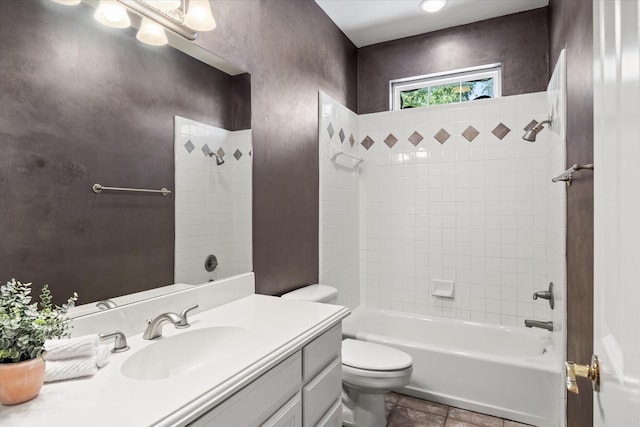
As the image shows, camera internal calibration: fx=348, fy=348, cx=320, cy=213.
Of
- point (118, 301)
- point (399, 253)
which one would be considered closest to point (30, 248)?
point (118, 301)

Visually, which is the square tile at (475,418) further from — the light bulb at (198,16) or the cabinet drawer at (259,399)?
the light bulb at (198,16)

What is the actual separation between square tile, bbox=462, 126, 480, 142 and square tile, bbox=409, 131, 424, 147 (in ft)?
1.14

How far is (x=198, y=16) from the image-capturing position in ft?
4.65

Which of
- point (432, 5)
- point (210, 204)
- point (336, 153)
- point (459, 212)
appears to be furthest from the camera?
point (459, 212)

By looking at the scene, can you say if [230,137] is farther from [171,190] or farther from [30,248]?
[30,248]

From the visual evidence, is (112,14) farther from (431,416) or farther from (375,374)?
(431,416)

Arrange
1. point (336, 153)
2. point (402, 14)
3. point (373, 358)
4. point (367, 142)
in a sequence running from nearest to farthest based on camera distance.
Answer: point (373, 358) < point (402, 14) < point (336, 153) < point (367, 142)

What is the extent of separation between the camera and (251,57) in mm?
1852

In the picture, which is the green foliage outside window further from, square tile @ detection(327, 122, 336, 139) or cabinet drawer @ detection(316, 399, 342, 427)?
cabinet drawer @ detection(316, 399, 342, 427)

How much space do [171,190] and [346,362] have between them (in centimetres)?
131

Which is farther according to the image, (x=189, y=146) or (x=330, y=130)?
(x=330, y=130)

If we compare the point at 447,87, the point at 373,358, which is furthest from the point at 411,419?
the point at 447,87

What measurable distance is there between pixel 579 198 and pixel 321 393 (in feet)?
4.56

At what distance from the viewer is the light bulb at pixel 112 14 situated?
1158mm
